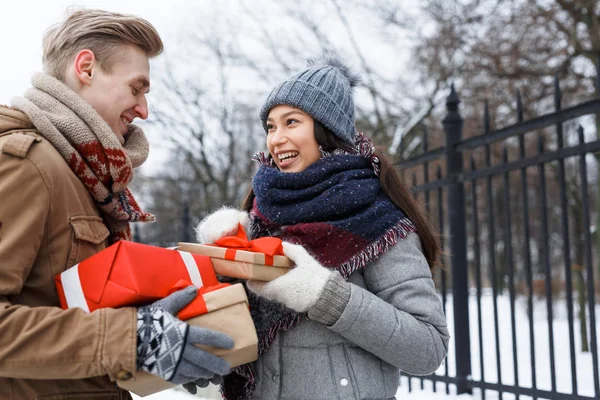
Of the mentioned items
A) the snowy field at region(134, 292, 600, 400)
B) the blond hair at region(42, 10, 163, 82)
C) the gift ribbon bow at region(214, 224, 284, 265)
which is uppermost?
the blond hair at region(42, 10, 163, 82)

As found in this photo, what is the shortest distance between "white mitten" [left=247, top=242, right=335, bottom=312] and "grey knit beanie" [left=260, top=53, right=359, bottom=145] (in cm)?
61

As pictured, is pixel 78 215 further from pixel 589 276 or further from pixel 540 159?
pixel 540 159

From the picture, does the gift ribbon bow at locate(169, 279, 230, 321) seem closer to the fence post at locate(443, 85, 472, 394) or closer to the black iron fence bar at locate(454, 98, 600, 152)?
the black iron fence bar at locate(454, 98, 600, 152)

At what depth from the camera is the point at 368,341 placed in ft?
6.19

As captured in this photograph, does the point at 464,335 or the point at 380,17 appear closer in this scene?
the point at 464,335

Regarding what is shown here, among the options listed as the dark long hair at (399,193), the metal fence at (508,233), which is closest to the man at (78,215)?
the dark long hair at (399,193)

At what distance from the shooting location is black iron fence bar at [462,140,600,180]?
368 centimetres

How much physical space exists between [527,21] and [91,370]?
33.4 ft

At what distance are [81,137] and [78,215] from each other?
230 millimetres

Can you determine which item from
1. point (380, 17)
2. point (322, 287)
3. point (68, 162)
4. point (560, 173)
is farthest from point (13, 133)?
point (380, 17)

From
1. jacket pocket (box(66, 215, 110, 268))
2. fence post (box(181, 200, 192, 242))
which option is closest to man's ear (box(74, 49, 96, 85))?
jacket pocket (box(66, 215, 110, 268))

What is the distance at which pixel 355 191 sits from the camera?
6.77 feet

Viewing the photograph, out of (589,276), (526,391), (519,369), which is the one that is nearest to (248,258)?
(589,276)

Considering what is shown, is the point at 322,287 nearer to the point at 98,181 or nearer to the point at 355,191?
the point at 355,191
